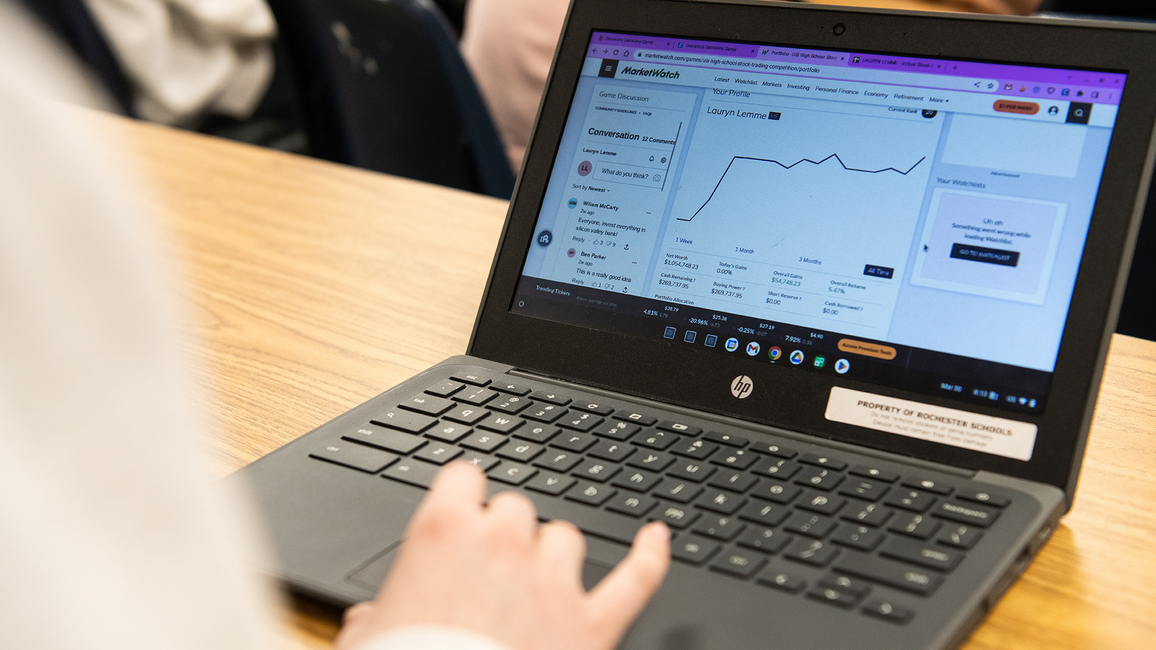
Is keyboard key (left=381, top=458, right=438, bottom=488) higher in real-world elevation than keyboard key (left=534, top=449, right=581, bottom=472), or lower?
lower

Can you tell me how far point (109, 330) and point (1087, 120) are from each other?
552mm

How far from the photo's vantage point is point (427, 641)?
37 centimetres

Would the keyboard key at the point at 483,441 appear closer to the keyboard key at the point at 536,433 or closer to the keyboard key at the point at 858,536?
the keyboard key at the point at 536,433

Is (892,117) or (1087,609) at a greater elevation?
(892,117)

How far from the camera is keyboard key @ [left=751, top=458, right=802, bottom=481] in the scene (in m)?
0.56

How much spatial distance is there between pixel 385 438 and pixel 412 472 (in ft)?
0.16

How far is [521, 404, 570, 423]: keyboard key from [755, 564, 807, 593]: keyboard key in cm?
20

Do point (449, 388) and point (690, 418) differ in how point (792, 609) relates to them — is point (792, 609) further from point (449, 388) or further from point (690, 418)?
point (449, 388)

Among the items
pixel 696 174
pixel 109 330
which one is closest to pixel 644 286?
pixel 696 174

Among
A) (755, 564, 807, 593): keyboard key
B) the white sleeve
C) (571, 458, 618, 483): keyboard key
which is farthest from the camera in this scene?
(571, 458, 618, 483): keyboard key

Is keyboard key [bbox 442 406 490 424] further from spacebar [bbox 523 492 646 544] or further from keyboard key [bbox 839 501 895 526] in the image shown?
keyboard key [bbox 839 501 895 526]

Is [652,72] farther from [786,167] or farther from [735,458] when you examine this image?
[735,458]

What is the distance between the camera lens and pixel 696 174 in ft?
2.29

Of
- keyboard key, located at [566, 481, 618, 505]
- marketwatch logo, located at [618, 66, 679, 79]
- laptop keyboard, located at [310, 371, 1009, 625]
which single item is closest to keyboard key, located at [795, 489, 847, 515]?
laptop keyboard, located at [310, 371, 1009, 625]
